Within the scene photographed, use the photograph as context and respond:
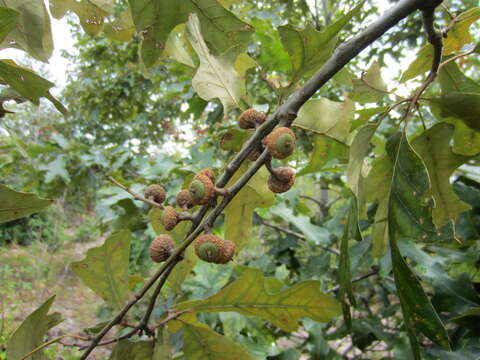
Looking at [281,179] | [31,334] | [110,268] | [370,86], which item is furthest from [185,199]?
[370,86]

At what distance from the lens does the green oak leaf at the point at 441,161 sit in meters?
0.72

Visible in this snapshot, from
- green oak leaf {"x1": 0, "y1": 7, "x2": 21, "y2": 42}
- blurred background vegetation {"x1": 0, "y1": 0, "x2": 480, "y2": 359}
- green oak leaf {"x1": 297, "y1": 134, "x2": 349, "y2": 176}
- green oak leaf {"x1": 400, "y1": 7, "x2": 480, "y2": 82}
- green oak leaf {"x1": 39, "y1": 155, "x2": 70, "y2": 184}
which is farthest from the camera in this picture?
green oak leaf {"x1": 39, "y1": 155, "x2": 70, "y2": 184}

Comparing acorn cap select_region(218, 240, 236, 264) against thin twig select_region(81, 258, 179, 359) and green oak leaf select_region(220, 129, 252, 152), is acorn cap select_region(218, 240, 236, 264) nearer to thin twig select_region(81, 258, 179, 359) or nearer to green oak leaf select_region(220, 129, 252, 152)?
thin twig select_region(81, 258, 179, 359)

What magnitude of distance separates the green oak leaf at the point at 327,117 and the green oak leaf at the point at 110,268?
0.41 m

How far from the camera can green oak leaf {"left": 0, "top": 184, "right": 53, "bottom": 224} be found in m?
0.51

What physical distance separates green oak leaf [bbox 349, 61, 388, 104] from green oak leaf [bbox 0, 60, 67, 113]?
0.59 m

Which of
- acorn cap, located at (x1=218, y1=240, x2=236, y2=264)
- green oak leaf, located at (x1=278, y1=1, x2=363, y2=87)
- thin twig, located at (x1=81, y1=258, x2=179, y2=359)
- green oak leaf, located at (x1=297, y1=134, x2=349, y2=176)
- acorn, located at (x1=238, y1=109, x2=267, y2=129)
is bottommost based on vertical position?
thin twig, located at (x1=81, y1=258, x2=179, y2=359)

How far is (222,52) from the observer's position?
68cm

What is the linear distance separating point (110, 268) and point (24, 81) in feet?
1.24

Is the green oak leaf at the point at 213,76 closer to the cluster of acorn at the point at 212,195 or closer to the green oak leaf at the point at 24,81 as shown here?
the cluster of acorn at the point at 212,195

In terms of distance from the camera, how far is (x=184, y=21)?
0.61 metres

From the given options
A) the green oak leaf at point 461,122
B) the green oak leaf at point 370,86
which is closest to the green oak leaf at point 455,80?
the green oak leaf at point 461,122

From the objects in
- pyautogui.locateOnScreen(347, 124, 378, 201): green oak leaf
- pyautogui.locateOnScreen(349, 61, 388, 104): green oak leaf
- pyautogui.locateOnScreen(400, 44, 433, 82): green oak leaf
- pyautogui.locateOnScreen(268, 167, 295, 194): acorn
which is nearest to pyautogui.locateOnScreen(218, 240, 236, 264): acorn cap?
pyautogui.locateOnScreen(268, 167, 295, 194): acorn

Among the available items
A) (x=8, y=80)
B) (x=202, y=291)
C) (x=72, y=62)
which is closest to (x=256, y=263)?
(x=202, y=291)
